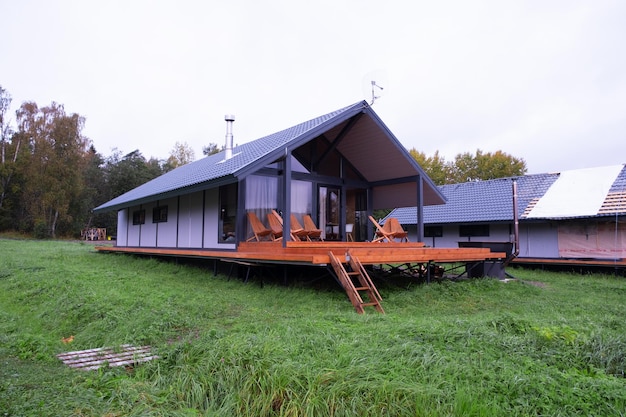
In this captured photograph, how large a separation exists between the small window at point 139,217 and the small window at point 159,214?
3.58ft

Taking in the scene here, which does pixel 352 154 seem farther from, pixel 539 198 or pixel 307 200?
pixel 539 198

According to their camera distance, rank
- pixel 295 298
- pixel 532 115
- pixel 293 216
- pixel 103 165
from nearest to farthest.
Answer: pixel 295 298 < pixel 293 216 < pixel 532 115 < pixel 103 165

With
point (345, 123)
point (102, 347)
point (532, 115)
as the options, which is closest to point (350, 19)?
point (345, 123)

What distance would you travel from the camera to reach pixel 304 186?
1121 cm

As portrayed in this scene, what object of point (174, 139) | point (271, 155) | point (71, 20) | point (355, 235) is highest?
point (174, 139)

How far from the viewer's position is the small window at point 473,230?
687 inches

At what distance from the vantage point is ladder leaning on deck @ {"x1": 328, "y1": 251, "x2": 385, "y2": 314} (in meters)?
6.45

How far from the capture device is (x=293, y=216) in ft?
35.0

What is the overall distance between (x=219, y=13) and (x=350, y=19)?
3941 mm

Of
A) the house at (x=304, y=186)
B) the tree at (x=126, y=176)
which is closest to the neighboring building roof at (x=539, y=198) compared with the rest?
the house at (x=304, y=186)

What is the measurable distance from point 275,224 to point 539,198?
12.2 m

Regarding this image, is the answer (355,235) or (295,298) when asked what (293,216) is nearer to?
(355,235)

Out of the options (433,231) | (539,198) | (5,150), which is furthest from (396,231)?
(5,150)

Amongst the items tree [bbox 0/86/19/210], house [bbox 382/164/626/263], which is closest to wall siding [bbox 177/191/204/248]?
house [bbox 382/164/626/263]
